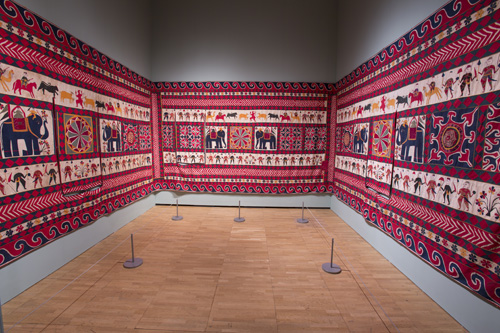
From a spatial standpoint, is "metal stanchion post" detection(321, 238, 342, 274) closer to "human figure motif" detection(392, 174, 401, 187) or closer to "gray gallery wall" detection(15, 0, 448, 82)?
"human figure motif" detection(392, 174, 401, 187)

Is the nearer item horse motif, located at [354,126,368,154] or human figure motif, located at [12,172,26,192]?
human figure motif, located at [12,172,26,192]

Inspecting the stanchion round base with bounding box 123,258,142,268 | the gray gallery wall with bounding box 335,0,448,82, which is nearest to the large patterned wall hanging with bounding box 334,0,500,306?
the gray gallery wall with bounding box 335,0,448,82

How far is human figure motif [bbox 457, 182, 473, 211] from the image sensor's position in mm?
1831

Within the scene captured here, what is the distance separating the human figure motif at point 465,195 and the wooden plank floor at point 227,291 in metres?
0.98

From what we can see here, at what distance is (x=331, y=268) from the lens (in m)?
2.64

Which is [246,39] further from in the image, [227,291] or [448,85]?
[227,291]

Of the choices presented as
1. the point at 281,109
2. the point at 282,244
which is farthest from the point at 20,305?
the point at 281,109

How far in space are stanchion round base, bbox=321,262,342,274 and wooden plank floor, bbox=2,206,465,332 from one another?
0.17 feet

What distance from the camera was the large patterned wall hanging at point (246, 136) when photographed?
187 inches

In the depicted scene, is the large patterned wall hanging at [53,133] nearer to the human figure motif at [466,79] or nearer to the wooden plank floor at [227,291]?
the wooden plank floor at [227,291]

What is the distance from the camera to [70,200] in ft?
9.12

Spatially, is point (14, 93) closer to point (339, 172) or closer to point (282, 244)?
point (282, 244)

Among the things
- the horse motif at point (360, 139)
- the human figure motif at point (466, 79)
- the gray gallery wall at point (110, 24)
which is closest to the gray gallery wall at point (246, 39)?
the gray gallery wall at point (110, 24)

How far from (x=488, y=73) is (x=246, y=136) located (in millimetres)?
3674
